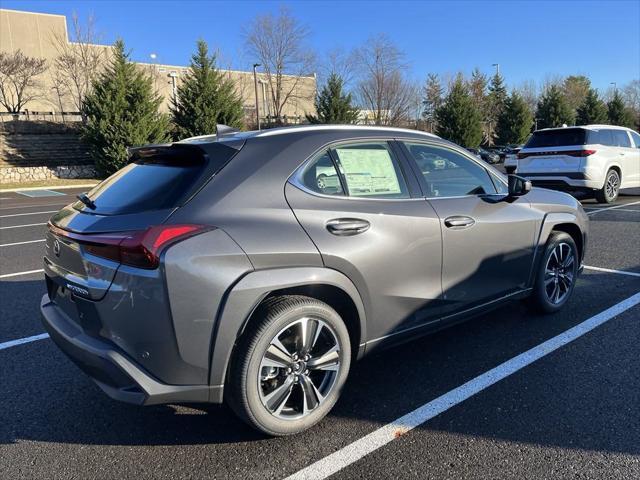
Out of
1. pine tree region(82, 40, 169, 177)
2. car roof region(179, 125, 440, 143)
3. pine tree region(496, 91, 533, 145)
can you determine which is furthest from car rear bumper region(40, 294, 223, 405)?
pine tree region(496, 91, 533, 145)

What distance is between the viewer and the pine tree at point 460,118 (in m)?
36.0

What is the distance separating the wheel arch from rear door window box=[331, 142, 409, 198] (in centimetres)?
59

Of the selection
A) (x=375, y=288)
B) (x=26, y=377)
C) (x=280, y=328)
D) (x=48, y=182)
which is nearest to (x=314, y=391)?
(x=280, y=328)

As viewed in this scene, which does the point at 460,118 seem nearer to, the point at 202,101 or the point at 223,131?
the point at 202,101

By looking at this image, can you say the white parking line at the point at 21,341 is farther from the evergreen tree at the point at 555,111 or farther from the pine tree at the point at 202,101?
the evergreen tree at the point at 555,111

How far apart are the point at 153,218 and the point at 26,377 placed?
6.44ft

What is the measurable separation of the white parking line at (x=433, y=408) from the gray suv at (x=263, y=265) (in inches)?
11.7

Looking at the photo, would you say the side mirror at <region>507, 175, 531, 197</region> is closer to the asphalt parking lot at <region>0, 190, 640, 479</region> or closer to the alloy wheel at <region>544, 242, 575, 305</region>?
the alloy wheel at <region>544, 242, 575, 305</region>

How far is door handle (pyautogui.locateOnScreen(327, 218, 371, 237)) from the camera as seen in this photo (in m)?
2.77

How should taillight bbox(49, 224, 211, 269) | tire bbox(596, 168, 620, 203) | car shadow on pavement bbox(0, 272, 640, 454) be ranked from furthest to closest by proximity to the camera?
tire bbox(596, 168, 620, 203)
car shadow on pavement bbox(0, 272, 640, 454)
taillight bbox(49, 224, 211, 269)

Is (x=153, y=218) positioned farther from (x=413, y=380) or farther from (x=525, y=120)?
(x=525, y=120)

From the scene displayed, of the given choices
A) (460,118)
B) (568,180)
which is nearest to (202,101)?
(460,118)

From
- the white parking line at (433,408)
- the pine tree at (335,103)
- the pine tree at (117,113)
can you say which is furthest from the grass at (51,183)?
the white parking line at (433,408)

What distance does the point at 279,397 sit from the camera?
8.81 ft
